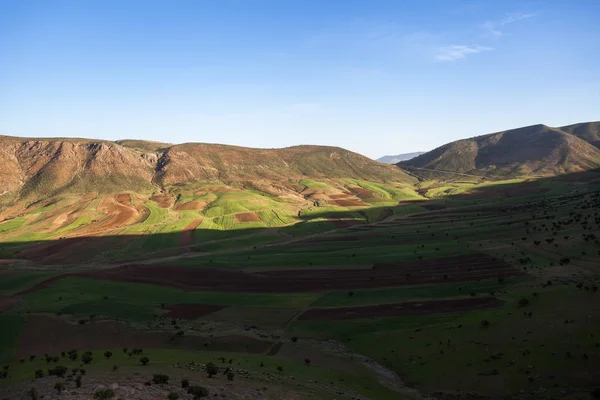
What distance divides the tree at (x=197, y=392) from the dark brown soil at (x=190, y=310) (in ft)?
111

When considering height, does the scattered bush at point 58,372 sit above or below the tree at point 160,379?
above

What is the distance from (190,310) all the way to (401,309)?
104 feet

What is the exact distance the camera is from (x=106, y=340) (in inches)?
1945

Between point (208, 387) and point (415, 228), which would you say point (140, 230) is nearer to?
point (415, 228)

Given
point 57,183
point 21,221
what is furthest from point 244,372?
point 57,183

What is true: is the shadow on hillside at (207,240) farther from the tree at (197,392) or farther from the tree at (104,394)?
the tree at (104,394)

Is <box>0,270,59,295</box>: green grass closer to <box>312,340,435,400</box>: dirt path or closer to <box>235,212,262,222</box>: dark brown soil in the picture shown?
<box>312,340,435,400</box>: dirt path

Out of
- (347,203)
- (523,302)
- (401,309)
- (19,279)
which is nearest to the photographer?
(523,302)

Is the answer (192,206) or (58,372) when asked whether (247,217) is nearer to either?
(192,206)

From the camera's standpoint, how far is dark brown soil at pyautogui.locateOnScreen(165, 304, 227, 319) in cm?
6069

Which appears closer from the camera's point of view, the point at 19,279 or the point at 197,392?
the point at 197,392

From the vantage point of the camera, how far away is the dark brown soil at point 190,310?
6069 cm

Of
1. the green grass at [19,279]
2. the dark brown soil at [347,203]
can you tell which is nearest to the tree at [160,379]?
the green grass at [19,279]

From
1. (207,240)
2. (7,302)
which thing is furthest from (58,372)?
(207,240)
